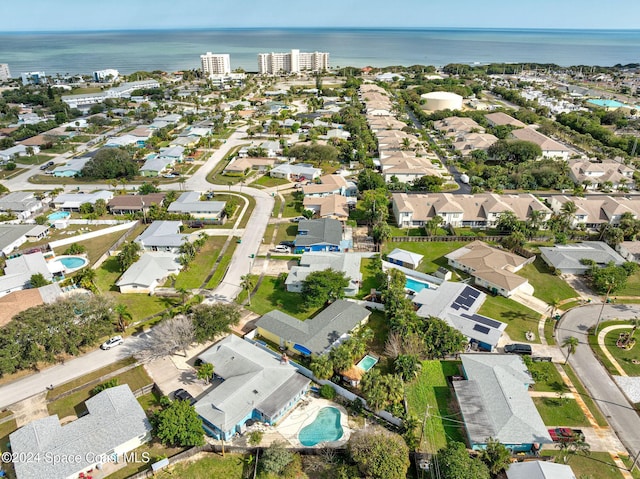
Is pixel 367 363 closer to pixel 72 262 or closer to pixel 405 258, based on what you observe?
pixel 405 258

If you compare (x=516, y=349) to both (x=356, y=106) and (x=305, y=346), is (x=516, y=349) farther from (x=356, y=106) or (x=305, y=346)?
(x=356, y=106)

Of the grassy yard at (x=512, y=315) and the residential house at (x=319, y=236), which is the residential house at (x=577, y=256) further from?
the residential house at (x=319, y=236)

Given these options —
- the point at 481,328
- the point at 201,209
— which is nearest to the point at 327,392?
the point at 481,328

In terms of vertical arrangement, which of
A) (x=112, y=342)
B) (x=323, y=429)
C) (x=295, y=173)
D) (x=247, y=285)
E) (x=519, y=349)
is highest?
(x=295, y=173)

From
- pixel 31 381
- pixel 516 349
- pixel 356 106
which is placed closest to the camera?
pixel 31 381

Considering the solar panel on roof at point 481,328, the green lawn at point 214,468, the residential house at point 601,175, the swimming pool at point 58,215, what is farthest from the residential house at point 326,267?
the residential house at point 601,175

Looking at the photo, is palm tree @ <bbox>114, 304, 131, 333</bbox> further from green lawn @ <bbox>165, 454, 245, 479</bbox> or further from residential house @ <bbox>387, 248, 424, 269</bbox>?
residential house @ <bbox>387, 248, 424, 269</bbox>

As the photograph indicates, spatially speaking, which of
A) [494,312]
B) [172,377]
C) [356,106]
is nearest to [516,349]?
[494,312]
